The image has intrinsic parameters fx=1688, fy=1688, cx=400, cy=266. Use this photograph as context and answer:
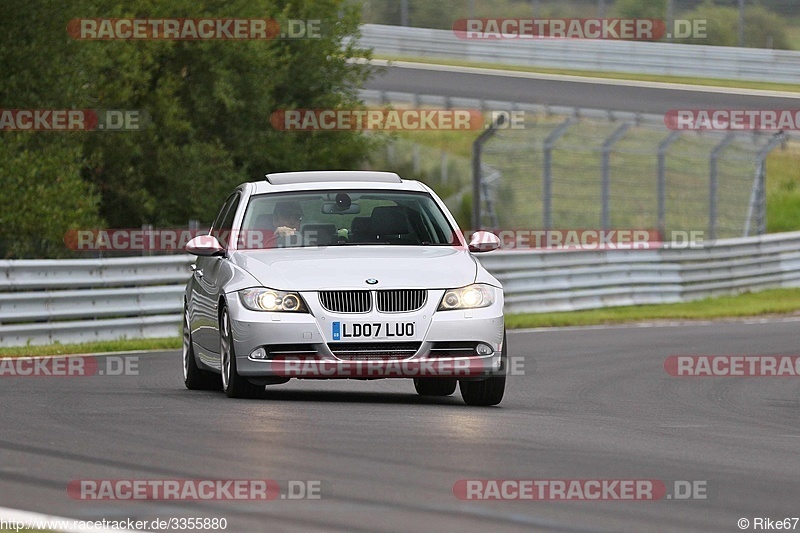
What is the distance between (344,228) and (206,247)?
1002 millimetres

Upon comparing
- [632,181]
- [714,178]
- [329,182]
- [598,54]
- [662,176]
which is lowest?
[632,181]

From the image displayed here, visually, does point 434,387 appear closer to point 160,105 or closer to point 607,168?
point 607,168

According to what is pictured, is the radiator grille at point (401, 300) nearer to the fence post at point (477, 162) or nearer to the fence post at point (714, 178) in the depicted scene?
the fence post at point (477, 162)

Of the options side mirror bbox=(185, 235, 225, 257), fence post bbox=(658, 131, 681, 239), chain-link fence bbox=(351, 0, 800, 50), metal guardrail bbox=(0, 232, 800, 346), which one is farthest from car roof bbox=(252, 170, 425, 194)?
chain-link fence bbox=(351, 0, 800, 50)

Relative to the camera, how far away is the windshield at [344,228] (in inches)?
467

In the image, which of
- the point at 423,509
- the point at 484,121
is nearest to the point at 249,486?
the point at 423,509

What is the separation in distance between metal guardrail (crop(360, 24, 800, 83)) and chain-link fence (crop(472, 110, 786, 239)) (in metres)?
3.97

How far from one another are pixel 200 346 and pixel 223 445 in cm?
385

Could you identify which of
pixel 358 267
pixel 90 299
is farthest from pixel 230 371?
pixel 90 299

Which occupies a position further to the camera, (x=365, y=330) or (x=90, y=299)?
(x=90, y=299)

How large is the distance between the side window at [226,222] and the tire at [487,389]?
6.83ft

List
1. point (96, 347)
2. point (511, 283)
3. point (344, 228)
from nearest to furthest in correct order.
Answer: point (344, 228) < point (96, 347) < point (511, 283)

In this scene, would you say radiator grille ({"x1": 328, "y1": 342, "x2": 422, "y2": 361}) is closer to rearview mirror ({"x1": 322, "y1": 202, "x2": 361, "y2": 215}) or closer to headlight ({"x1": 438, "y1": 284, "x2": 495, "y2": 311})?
headlight ({"x1": 438, "y1": 284, "x2": 495, "y2": 311})

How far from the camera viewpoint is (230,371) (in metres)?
11.4
